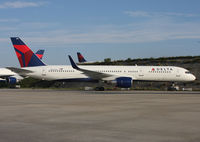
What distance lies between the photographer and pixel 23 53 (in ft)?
147

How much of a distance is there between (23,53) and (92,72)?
10.5 m

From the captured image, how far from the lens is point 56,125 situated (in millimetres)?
10906

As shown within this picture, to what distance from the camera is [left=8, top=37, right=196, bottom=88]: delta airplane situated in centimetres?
4309

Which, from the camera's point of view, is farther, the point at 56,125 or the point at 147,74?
the point at 147,74

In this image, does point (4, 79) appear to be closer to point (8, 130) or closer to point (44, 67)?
point (44, 67)

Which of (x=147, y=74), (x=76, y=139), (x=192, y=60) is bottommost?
(x=76, y=139)

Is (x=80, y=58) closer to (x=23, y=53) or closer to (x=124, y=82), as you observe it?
(x=23, y=53)

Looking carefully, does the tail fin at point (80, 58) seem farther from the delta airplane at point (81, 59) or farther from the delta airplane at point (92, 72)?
the delta airplane at point (92, 72)

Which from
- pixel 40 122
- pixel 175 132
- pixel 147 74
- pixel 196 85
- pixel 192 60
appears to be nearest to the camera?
pixel 175 132

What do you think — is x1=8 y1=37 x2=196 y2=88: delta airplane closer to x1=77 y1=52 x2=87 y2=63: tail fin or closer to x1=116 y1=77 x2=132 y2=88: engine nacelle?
x1=116 y1=77 x2=132 y2=88: engine nacelle

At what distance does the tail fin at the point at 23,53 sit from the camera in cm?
4488

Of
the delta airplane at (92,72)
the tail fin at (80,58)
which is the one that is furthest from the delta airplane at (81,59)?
the delta airplane at (92,72)

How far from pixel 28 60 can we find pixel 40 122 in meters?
34.6

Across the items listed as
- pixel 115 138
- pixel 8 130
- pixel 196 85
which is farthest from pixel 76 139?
pixel 196 85
